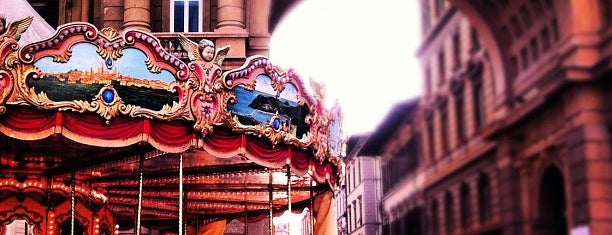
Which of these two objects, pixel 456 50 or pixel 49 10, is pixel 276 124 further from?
pixel 49 10

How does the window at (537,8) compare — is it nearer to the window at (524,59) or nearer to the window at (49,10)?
the window at (524,59)

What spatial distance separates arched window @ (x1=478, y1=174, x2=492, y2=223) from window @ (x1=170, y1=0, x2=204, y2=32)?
20.1 meters

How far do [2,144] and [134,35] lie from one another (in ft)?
14.1

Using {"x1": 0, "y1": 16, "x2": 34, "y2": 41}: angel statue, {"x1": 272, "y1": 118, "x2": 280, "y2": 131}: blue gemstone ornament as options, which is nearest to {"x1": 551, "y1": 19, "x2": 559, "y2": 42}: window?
{"x1": 0, "y1": 16, "x2": 34, "y2": 41}: angel statue

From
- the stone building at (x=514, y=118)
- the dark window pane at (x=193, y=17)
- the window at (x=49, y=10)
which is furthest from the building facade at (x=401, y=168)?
the window at (x=49, y=10)

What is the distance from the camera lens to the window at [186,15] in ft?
69.2

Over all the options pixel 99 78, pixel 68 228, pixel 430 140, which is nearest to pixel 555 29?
pixel 430 140

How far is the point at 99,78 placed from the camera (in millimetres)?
10539

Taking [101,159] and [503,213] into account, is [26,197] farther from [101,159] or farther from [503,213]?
[503,213]

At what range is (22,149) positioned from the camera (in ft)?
45.9

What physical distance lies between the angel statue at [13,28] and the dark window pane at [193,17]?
1076cm

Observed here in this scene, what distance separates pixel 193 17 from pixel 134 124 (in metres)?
10.8

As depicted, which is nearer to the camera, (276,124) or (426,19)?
(426,19)

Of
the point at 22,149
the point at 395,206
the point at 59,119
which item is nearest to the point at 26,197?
the point at 22,149
